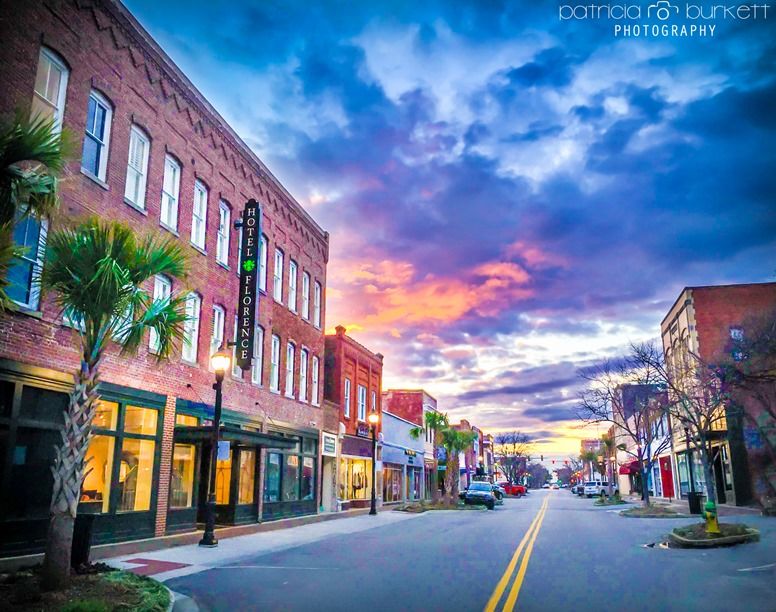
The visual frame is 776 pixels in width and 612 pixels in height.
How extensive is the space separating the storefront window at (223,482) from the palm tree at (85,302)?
1437 cm

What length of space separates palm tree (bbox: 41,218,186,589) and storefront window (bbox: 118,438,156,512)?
8128mm

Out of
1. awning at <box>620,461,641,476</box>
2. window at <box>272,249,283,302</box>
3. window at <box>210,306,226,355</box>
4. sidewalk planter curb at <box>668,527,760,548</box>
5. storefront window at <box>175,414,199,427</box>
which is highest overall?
window at <box>272,249,283,302</box>

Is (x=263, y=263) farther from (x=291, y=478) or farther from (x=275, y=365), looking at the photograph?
(x=291, y=478)

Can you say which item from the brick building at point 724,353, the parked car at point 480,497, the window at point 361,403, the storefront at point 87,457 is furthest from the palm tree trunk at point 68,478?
the parked car at point 480,497

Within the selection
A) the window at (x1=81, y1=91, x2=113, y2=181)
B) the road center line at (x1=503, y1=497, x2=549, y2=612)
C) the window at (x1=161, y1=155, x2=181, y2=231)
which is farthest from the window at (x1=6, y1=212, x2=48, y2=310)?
the road center line at (x1=503, y1=497, x2=549, y2=612)

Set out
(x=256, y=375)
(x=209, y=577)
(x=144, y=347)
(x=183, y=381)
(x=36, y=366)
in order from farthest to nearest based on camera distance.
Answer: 1. (x=256, y=375)
2. (x=183, y=381)
3. (x=144, y=347)
4. (x=36, y=366)
5. (x=209, y=577)

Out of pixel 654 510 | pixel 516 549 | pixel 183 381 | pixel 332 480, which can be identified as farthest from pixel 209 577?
pixel 654 510

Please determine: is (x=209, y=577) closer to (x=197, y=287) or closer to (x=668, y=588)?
(x=668, y=588)

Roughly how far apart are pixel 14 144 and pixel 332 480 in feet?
94.9

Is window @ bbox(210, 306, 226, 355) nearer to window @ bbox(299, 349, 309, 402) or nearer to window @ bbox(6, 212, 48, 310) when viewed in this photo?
window @ bbox(299, 349, 309, 402)

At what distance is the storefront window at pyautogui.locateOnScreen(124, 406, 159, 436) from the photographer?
18.1m

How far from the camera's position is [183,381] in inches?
822

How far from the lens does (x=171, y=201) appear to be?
21203 mm

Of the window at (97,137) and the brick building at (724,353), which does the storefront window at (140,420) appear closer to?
the window at (97,137)
